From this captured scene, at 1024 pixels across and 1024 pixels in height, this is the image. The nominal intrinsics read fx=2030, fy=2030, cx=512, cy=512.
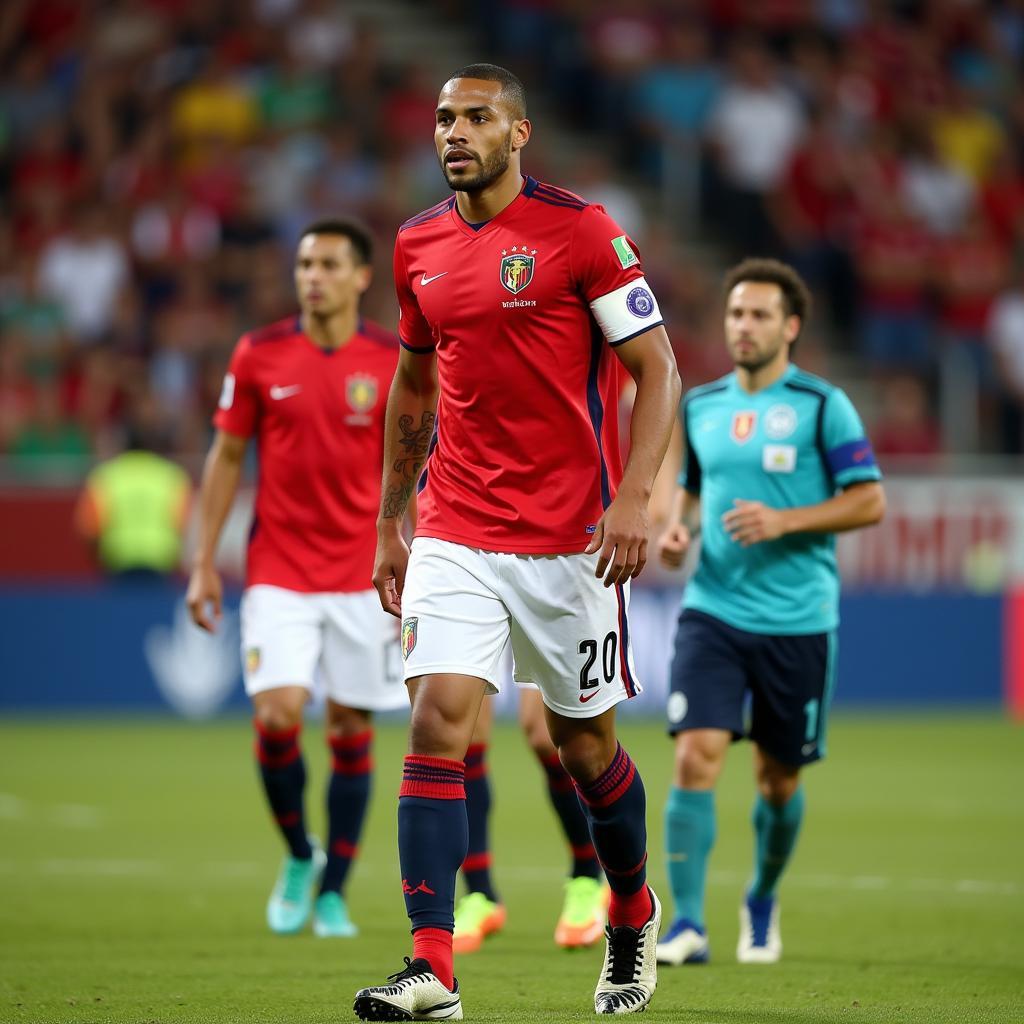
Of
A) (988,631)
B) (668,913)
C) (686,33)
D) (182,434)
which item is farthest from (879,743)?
(686,33)

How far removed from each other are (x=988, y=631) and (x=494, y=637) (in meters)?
13.1

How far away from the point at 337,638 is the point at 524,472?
2.67m

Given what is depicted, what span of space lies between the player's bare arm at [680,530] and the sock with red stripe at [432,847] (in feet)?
6.86

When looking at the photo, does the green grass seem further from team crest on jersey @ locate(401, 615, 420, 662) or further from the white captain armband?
the white captain armband

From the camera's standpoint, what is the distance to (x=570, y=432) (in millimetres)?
5633

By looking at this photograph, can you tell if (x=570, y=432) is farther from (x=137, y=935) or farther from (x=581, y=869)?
(x=137, y=935)

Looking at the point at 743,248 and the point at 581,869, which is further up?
the point at 743,248

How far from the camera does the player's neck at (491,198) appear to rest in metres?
5.66

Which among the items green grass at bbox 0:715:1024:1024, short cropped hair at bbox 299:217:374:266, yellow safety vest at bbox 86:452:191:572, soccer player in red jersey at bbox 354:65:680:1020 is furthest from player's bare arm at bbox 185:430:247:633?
yellow safety vest at bbox 86:452:191:572

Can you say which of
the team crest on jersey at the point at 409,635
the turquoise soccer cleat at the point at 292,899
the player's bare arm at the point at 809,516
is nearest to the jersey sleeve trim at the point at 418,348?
the team crest on jersey at the point at 409,635

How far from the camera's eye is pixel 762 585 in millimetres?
7383

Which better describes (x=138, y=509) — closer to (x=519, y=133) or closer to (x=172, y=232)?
(x=172, y=232)

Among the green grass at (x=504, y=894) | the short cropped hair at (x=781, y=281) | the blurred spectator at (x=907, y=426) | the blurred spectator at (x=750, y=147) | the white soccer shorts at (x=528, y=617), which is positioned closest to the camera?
the white soccer shorts at (x=528, y=617)

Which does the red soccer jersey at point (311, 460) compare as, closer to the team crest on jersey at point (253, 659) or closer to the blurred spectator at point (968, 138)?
the team crest on jersey at point (253, 659)
